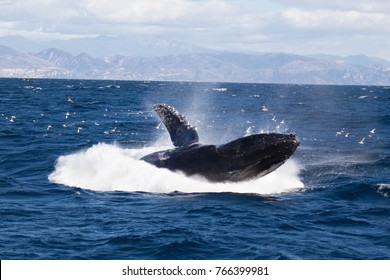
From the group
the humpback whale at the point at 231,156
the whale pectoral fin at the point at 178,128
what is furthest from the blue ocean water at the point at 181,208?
the whale pectoral fin at the point at 178,128

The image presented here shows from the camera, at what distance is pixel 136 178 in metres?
23.1

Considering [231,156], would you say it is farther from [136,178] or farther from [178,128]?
[136,178]

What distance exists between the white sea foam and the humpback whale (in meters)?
0.34

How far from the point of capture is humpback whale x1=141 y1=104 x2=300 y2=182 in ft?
65.8

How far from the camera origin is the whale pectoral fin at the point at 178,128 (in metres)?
22.5

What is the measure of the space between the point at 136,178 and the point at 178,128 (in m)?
2.49

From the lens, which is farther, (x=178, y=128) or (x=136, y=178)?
(x=178, y=128)

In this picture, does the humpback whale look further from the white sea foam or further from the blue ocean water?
the blue ocean water

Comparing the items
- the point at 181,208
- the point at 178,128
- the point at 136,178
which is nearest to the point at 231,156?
the point at 181,208

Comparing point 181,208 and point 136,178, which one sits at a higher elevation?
point 136,178

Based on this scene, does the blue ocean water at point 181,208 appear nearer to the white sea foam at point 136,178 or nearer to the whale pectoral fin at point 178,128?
the white sea foam at point 136,178

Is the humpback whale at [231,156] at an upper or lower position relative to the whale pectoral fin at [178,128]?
lower

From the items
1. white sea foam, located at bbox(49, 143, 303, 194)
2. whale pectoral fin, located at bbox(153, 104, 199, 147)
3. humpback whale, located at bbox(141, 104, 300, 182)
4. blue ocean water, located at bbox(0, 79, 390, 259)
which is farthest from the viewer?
whale pectoral fin, located at bbox(153, 104, 199, 147)

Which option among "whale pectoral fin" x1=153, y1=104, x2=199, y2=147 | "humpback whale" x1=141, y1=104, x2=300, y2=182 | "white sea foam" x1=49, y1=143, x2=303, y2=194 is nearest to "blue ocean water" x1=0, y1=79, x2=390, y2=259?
"white sea foam" x1=49, y1=143, x2=303, y2=194
